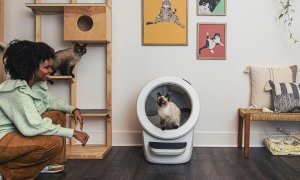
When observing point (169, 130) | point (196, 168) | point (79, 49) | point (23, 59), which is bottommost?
point (196, 168)

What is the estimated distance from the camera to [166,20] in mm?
3053

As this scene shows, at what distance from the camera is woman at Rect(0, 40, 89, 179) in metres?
1.78

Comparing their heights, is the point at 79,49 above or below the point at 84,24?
below

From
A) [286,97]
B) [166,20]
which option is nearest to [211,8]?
[166,20]

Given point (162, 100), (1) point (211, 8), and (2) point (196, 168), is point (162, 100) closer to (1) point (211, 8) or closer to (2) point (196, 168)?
(2) point (196, 168)

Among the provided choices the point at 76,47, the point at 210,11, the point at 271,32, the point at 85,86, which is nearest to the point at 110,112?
the point at 85,86

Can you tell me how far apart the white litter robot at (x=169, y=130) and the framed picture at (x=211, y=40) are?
1.77ft

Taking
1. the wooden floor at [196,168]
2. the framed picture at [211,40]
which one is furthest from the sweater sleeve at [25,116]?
the framed picture at [211,40]

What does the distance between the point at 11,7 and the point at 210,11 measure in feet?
5.84

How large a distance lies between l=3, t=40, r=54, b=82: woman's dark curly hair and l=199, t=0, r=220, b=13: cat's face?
1614mm

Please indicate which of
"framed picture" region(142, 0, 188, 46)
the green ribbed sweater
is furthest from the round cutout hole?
the green ribbed sweater

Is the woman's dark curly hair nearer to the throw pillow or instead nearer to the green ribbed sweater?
the green ribbed sweater

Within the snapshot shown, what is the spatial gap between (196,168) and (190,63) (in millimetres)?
1025

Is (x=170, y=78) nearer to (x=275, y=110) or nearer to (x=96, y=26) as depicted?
(x=96, y=26)
